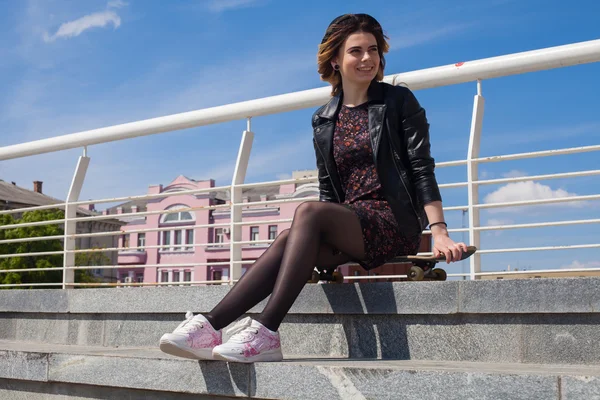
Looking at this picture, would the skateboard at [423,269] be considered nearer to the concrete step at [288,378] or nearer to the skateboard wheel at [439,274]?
the skateboard wheel at [439,274]

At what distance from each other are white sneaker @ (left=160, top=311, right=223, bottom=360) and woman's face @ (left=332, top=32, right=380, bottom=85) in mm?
1412

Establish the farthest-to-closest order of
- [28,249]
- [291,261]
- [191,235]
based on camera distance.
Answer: [191,235], [28,249], [291,261]

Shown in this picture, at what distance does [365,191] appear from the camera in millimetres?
3443

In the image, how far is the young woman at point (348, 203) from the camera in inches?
119

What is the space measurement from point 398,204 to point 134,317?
221 cm

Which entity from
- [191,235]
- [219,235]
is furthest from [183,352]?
[191,235]

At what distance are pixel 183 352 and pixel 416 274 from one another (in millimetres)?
1122

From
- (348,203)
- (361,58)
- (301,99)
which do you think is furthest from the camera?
(301,99)

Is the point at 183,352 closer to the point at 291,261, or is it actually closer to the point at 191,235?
the point at 291,261

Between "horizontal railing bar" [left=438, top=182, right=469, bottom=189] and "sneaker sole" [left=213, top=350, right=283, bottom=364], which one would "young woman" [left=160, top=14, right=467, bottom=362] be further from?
"horizontal railing bar" [left=438, top=182, right=469, bottom=189]

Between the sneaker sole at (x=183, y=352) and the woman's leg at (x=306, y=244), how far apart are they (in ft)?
0.87

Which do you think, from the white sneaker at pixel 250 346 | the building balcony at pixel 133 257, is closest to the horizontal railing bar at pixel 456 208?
the white sneaker at pixel 250 346

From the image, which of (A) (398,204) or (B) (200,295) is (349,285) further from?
(B) (200,295)

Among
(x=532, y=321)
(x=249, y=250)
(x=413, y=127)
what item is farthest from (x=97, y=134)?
(x=249, y=250)
